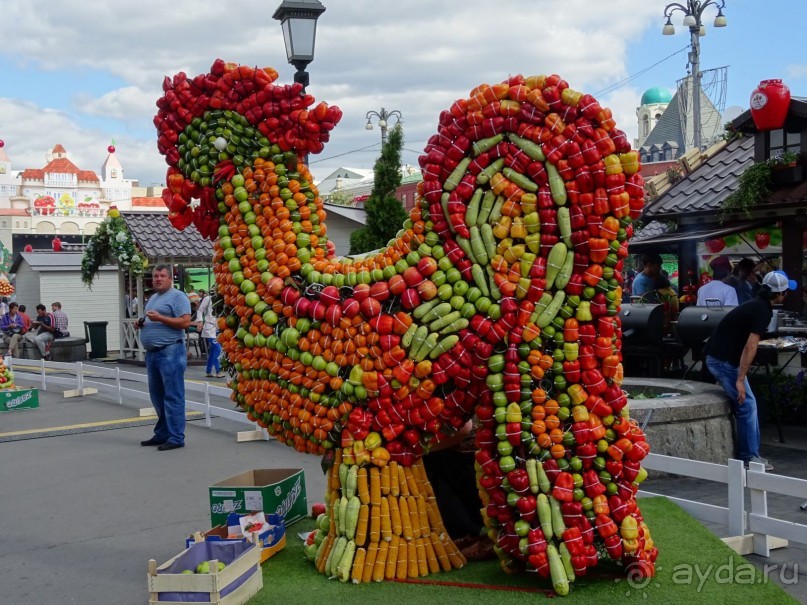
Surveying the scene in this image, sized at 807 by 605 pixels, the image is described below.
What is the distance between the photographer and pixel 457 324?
15.1 ft

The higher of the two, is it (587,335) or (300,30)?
(300,30)

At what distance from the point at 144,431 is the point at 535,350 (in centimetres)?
748

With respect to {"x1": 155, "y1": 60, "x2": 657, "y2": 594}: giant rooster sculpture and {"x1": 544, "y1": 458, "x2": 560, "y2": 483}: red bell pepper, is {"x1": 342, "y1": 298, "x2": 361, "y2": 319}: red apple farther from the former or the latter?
{"x1": 544, "y1": 458, "x2": 560, "y2": 483}: red bell pepper

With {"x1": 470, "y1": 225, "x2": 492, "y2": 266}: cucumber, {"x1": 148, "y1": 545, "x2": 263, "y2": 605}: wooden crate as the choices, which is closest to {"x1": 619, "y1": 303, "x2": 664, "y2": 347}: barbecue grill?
{"x1": 470, "y1": 225, "x2": 492, "y2": 266}: cucumber

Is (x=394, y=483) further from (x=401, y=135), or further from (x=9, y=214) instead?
(x=9, y=214)

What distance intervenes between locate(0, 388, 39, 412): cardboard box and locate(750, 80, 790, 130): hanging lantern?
11147mm

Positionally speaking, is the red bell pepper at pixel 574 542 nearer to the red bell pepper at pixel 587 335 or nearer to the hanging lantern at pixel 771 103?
the red bell pepper at pixel 587 335

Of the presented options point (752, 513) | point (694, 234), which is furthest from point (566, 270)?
point (694, 234)

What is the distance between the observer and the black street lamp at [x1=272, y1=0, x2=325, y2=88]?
8.54 meters

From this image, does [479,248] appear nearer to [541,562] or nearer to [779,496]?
[541,562]

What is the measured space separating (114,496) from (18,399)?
6.53 m

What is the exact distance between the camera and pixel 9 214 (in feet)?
177

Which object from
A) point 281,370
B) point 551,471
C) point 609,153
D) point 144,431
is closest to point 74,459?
point 144,431

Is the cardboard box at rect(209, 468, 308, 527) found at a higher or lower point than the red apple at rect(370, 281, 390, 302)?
lower
